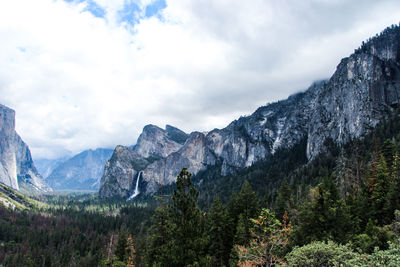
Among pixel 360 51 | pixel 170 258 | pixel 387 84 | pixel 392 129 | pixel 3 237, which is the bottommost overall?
pixel 3 237

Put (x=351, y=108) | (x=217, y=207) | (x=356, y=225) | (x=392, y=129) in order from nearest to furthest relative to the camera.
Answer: (x=356, y=225) < (x=217, y=207) < (x=392, y=129) < (x=351, y=108)

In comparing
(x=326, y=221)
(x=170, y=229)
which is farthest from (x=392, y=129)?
(x=170, y=229)

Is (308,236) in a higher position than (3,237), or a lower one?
higher

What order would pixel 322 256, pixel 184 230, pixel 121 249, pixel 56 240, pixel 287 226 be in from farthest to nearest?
pixel 56 240 < pixel 121 249 < pixel 287 226 < pixel 184 230 < pixel 322 256

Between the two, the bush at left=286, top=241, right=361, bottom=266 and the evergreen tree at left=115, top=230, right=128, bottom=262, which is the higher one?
the bush at left=286, top=241, right=361, bottom=266

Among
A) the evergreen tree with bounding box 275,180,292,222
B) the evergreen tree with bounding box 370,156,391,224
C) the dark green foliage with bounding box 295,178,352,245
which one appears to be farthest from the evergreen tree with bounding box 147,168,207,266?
the evergreen tree with bounding box 275,180,292,222

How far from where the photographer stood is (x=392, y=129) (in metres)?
97.2

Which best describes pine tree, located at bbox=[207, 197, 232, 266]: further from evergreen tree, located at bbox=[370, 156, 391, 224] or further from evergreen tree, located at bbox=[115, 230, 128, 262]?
evergreen tree, located at bbox=[115, 230, 128, 262]

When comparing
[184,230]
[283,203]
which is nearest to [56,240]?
[283,203]

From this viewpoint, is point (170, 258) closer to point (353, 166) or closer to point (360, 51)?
point (353, 166)

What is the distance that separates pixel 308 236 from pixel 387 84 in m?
139

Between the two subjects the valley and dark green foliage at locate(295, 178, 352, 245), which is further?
dark green foliage at locate(295, 178, 352, 245)

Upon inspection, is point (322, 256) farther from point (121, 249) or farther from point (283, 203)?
point (121, 249)

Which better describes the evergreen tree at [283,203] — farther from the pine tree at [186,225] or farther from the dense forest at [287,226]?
the pine tree at [186,225]
